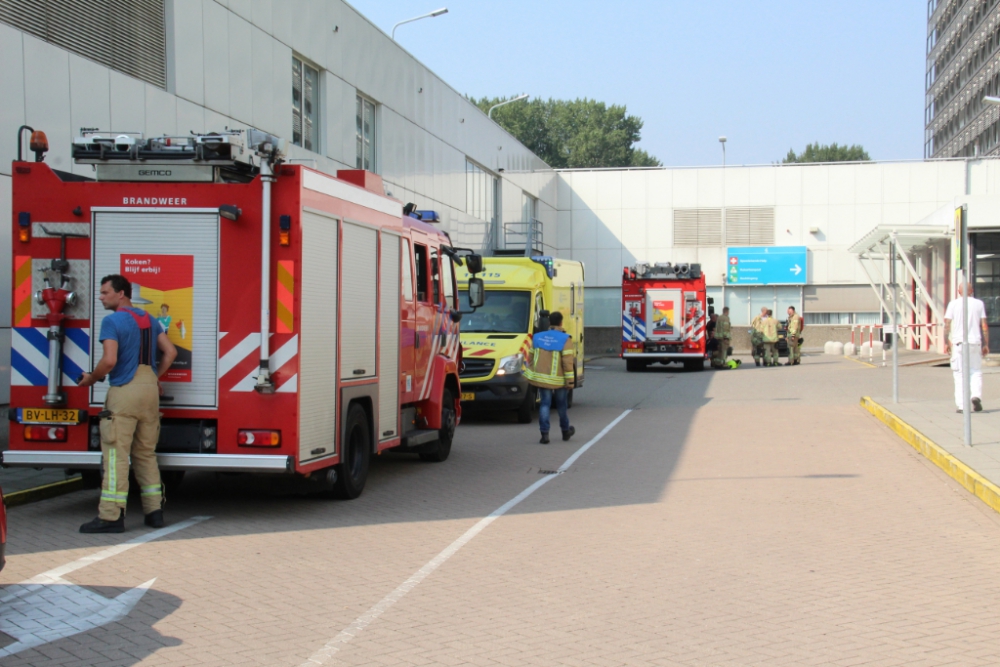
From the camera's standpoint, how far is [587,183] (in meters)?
53.0

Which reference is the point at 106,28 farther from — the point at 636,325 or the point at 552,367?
the point at 636,325

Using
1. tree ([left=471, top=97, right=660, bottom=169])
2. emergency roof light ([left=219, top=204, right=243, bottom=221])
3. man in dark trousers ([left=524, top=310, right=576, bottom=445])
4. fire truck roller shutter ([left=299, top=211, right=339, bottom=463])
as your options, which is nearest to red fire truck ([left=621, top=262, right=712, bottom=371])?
man in dark trousers ([left=524, top=310, right=576, bottom=445])

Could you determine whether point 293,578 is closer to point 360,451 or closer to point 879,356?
point 360,451

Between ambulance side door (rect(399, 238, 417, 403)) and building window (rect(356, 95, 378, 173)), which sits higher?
building window (rect(356, 95, 378, 173))

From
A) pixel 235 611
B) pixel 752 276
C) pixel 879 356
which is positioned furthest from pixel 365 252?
pixel 752 276

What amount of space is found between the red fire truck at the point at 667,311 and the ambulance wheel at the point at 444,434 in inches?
785

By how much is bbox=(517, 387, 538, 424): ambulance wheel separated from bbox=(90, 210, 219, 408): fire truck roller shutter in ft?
30.2

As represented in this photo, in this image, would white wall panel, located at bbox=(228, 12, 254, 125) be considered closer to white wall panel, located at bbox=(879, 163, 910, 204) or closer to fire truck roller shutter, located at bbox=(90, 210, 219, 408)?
fire truck roller shutter, located at bbox=(90, 210, 219, 408)

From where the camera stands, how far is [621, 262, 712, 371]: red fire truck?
106 feet

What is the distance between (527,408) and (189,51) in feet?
27.1

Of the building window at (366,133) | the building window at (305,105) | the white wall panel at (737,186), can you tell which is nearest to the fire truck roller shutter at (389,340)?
the building window at (305,105)

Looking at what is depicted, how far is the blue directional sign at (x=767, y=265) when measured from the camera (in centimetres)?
5022

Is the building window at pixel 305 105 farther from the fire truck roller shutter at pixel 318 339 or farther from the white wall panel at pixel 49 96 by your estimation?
the fire truck roller shutter at pixel 318 339

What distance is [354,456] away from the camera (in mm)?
9641
